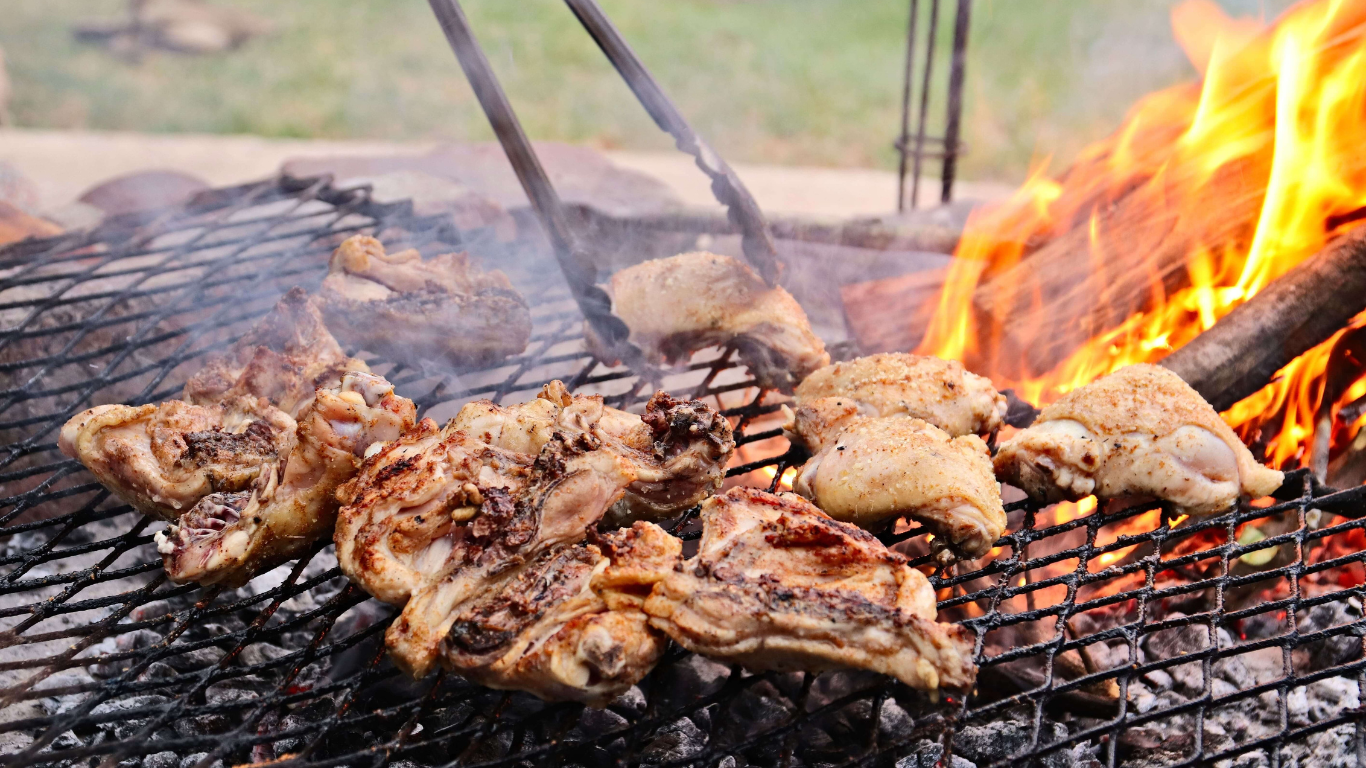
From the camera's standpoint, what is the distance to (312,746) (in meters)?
2.07

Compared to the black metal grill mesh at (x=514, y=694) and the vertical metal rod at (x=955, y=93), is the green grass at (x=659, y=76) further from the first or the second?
the black metal grill mesh at (x=514, y=694)

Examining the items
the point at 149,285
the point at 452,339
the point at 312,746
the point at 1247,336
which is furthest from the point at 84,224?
the point at 1247,336

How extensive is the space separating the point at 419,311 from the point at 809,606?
2018 millimetres

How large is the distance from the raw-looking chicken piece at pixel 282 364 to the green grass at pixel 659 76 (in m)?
8.54

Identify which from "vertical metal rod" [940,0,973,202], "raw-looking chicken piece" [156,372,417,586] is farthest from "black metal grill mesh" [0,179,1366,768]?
"vertical metal rod" [940,0,973,202]

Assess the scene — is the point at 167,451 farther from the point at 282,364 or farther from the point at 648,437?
the point at 648,437

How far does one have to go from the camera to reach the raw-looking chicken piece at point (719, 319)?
349cm

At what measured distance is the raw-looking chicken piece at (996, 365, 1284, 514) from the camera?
9.19ft

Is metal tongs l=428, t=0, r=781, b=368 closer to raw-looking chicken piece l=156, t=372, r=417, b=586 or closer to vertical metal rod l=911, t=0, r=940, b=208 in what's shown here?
raw-looking chicken piece l=156, t=372, r=417, b=586

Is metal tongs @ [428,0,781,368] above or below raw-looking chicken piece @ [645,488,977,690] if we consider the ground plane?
above

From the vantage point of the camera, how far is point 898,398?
3084 millimetres

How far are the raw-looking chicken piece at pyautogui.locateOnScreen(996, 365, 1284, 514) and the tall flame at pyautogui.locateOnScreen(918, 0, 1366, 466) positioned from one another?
91cm

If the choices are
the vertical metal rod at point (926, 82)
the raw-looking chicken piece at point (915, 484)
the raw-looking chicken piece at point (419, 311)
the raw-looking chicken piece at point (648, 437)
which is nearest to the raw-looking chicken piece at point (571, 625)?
the raw-looking chicken piece at point (648, 437)

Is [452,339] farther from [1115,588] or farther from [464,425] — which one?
[1115,588]
